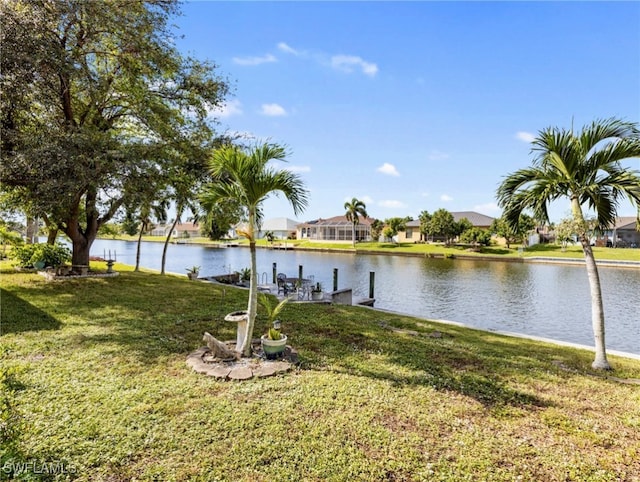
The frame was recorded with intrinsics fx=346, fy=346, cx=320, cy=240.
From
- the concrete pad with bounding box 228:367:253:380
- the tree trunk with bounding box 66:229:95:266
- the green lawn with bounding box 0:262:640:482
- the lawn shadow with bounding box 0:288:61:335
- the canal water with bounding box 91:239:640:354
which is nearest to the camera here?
the green lawn with bounding box 0:262:640:482

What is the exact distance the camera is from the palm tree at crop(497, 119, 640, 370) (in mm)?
5570

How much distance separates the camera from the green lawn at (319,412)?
279cm

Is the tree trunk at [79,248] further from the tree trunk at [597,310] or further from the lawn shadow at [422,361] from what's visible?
the tree trunk at [597,310]

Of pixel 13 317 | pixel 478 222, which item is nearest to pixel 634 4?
pixel 13 317

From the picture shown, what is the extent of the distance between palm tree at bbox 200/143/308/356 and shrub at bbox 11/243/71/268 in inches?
442

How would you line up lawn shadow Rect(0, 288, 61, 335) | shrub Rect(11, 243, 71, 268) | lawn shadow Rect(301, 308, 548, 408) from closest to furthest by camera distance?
1. lawn shadow Rect(301, 308, 548, 408)
2. lawn shadow Rect(0, 288, 61, 335)
3. shrub Rect(11, 243, 71, 268)

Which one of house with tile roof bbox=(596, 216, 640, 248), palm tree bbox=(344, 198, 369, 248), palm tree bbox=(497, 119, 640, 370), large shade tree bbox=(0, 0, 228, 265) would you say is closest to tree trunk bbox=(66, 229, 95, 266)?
large shade tree bbox=(0, 0, 228, 265)

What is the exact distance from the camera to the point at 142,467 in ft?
8.93

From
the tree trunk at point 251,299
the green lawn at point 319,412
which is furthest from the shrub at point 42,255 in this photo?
the tree trunk at point 251,299

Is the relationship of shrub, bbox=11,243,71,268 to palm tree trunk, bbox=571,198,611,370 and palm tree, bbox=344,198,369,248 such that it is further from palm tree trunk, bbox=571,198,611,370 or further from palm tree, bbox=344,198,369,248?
palm tree, bbox=344,198,369,248

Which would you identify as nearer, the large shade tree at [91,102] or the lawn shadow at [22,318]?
the lawn shadow at [22,318]

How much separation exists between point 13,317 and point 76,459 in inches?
238

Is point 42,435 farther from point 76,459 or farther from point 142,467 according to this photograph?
point 142,467

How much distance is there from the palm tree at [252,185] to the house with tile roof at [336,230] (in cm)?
5260
